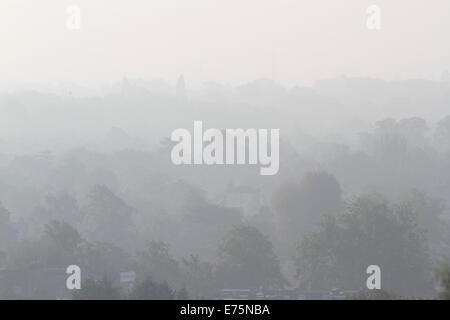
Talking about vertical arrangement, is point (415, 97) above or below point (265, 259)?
above

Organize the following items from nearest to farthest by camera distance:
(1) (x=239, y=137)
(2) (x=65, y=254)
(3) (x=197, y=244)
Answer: (2) (x=65, y=254) → (3) (x=197, y=244) → (1) (x=239, y=137)

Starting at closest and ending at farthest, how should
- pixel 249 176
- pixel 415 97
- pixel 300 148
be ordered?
1. pixel 249 176
2. pixel 300 148
3. pixel 415 97

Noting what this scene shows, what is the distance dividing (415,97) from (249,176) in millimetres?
77004

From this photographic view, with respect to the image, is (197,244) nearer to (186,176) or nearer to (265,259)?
(265,259)

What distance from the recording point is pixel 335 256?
139ft

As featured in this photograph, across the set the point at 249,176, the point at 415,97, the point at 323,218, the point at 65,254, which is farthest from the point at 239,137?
the point at 415,97

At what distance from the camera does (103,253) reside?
Result: 4106cm
